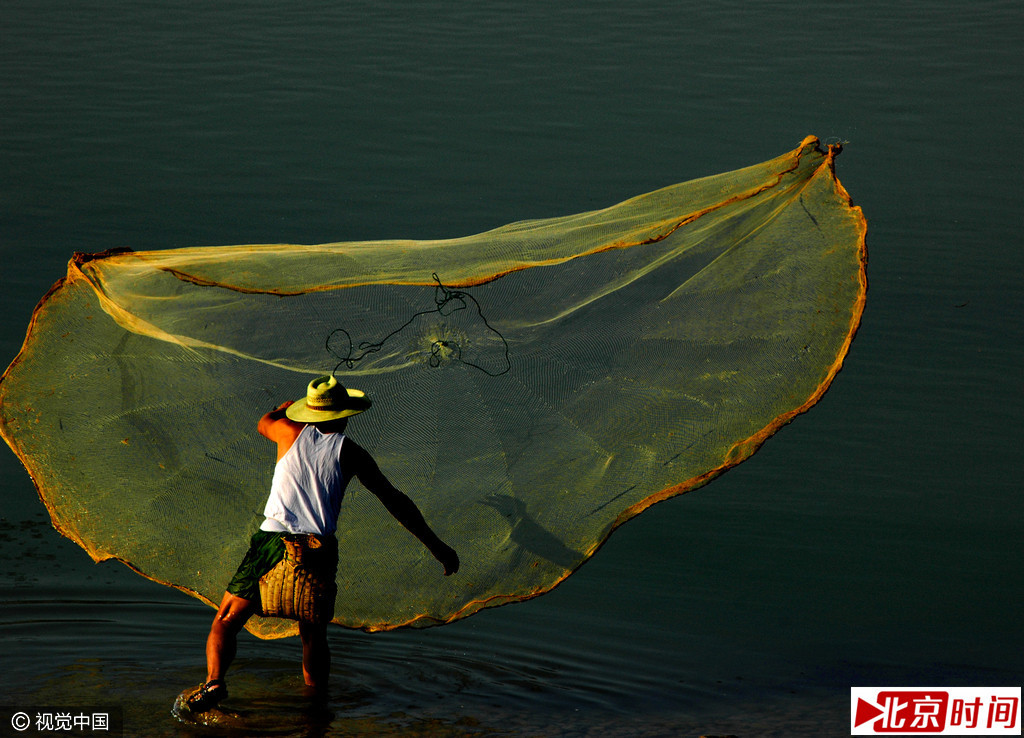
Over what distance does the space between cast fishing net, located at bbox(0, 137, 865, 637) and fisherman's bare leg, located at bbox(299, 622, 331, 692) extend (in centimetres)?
19

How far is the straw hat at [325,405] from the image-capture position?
10.8 ft

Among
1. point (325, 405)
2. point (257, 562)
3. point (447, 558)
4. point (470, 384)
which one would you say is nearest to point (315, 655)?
point (257, 562)

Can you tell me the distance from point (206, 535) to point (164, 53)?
9.61 m

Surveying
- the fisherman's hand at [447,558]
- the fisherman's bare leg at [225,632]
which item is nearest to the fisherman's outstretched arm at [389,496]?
the fisherman's hand at [447,558]

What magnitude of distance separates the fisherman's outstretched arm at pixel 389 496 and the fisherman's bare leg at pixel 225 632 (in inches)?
21.5

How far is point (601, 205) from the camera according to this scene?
9.07m

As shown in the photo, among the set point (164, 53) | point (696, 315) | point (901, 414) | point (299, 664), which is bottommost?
point (299, 664)

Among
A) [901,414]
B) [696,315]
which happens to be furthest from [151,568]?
Answer: [901,414]

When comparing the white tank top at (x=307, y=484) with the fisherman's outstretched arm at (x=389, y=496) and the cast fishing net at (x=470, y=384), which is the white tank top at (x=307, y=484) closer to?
the fisherman's outstretched arm at (x=389, y=496)

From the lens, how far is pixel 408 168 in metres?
9.61

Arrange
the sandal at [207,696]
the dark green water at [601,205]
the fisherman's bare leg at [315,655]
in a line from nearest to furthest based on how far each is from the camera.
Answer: the sandal at [207,696]
the fisherman's bare leg at [315,655]
the dark green water at [601,205]

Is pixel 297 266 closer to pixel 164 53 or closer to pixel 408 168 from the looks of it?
pixel 408 168

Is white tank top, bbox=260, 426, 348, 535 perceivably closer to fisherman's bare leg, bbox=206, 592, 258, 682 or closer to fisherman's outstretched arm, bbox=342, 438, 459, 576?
fisherman's outstretched arm, bbox=342, 438, 459, 576

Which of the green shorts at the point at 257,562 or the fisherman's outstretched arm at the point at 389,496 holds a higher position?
the fisherman's outstretched arm at the point at 389,496
